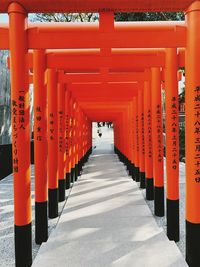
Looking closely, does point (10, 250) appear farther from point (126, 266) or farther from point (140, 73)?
point (140, 73)

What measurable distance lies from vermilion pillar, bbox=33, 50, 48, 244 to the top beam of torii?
4.95ft

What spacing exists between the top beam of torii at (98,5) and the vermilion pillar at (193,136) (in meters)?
0.23

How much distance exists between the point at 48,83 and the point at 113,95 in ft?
13.9

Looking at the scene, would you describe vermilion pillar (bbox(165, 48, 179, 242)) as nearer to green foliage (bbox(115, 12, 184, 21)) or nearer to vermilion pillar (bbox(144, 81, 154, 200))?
vermilion pillar (bbox(144, 81, 154, 200))

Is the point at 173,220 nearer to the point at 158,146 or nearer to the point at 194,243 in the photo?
the point at 194,243

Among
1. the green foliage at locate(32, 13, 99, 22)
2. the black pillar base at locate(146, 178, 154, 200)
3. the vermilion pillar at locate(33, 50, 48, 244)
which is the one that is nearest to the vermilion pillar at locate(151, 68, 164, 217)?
the black pillar base at locate(146, 178, 154, 200)

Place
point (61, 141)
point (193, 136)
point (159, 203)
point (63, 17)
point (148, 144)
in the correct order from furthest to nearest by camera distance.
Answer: point (63, 17), point (61, 141), point (148, 144), point (159, 203), point (193, 136)

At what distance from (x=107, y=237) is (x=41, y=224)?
3.44 ft

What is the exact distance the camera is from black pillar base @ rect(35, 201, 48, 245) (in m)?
5.38

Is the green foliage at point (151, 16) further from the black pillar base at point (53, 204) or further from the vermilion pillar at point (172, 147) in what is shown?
the black pillar base at point (53, 204)

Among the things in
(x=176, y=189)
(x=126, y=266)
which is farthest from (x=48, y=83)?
(x=126, y=266)

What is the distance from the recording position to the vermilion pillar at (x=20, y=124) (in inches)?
160

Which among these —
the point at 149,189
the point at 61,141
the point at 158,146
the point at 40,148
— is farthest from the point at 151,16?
the point at 40,148

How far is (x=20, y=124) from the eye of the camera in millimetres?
4168
